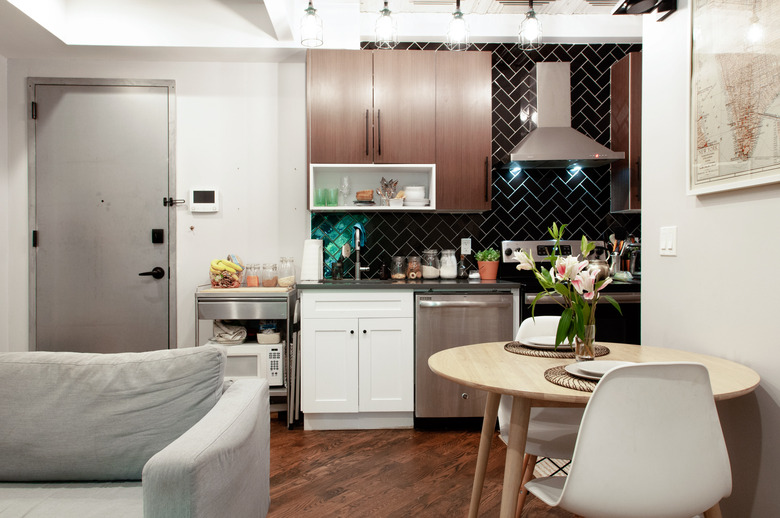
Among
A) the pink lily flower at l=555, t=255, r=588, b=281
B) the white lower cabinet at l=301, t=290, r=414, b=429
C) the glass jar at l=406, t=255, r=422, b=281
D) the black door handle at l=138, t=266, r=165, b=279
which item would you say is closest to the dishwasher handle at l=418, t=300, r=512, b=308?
the white lower cabinet at l=301, t=290, r=414, b=429

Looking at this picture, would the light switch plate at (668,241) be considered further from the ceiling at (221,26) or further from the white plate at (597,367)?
the ceiling at (221,26)

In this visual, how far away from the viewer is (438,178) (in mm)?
3559

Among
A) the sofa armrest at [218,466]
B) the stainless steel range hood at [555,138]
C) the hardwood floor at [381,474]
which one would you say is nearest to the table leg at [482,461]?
the hardwood floor at [381,474]

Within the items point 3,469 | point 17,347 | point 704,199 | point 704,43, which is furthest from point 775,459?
point 17,347

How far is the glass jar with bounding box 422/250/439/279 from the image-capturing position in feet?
12.2

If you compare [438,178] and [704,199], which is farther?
[438,178]

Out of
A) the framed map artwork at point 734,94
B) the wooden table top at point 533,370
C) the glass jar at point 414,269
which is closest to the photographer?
the wooden table top at point 533,370

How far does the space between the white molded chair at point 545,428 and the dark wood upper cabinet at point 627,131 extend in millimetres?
1917

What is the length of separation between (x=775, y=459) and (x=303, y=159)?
3208mm

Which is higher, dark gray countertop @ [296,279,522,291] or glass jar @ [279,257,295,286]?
glass jar @ [279,257,295,286]

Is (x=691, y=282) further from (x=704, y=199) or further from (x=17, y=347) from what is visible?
(x=17, y=347)

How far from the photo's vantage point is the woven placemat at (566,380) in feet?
4.27

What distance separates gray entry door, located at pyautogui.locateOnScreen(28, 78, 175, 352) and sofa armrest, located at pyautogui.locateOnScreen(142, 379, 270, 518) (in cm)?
246

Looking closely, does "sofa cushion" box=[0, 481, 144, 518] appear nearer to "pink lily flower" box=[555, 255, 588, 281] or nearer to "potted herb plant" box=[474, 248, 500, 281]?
"pink lily flower" box=[555, 255, 588, 281]
